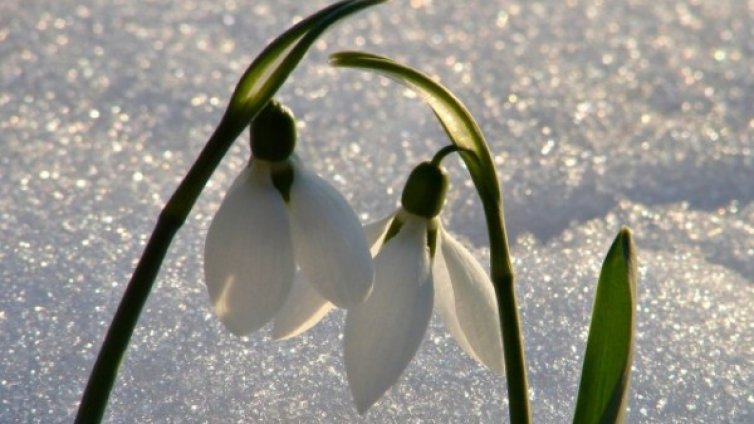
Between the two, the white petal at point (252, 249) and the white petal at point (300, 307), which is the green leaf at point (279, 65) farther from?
the white petal at point (300, 307)

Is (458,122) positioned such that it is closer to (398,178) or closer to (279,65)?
(279,65)

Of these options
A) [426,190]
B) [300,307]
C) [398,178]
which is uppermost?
[426,190]

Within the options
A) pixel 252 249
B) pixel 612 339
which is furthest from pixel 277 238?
pixel 612 339

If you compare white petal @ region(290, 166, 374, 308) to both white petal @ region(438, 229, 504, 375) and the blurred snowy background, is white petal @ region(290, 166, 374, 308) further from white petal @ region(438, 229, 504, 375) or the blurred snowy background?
the blurred snowy background

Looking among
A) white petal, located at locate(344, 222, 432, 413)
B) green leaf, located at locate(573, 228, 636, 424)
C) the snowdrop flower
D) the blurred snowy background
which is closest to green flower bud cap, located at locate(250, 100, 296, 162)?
the snowdrop flower

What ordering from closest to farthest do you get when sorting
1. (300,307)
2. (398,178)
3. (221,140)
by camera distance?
1. (221,140)
2. (300,307)
3. (398,178)

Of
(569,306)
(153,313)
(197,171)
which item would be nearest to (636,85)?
(569,306)

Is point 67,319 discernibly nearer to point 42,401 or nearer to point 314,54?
point 42,401
